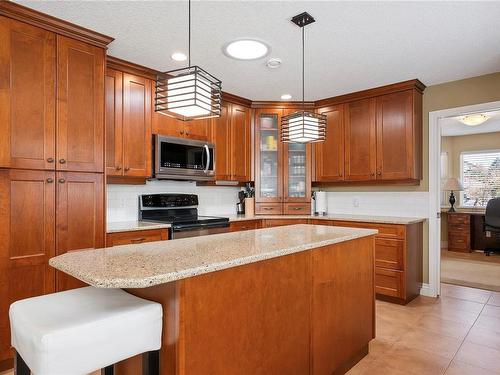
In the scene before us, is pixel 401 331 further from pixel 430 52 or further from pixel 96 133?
pixel 96 133

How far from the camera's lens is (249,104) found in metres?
4.49

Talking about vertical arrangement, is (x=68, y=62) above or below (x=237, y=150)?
above

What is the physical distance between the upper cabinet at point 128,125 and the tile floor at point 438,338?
2525mm

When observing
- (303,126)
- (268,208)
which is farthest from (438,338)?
(268,208)

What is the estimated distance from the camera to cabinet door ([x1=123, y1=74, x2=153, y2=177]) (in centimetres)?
319

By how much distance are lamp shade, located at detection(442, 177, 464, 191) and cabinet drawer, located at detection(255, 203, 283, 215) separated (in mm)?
3997

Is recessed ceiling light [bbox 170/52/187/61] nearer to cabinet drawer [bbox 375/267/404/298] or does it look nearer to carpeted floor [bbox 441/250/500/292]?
cabinet drawer [bbox 375/267/404/298]

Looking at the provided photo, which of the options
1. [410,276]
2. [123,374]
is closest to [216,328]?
[123,374]

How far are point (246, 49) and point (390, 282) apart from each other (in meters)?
2.77

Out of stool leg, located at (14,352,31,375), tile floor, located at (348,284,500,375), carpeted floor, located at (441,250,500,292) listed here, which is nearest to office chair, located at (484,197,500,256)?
carpeted floor, located at (441,250,500,292)

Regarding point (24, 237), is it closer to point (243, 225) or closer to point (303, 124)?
point (303, 124)

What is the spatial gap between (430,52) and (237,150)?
2330 mm

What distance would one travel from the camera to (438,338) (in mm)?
2707

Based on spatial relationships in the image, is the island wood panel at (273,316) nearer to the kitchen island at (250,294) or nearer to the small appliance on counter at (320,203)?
the kitchen island at (250,294)
